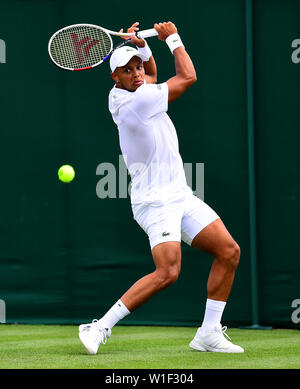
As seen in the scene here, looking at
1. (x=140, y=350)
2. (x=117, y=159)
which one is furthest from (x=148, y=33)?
(x=117, y=159)

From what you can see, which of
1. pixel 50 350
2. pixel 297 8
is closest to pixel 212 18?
pixel 297 8

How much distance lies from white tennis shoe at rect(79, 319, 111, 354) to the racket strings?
1.60 m

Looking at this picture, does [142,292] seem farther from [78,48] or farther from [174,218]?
[78,48]

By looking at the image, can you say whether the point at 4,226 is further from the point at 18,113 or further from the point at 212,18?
the point at 212,18

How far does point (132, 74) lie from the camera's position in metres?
5.20

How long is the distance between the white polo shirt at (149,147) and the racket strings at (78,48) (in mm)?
428

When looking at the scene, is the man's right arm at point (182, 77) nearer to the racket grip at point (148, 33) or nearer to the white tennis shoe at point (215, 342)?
the racket grip at point (148, 33)

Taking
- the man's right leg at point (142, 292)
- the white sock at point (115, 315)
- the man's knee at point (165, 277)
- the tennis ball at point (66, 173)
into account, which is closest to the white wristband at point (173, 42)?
the man's right leg at point (142, 292)

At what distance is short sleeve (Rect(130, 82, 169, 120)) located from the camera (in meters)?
5.03

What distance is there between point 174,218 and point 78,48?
4.12 ft

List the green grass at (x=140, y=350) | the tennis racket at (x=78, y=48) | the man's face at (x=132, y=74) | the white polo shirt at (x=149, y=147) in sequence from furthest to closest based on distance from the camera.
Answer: the tennis racket at (x=78, y=48) → the man's face at (x=132, y=74) → the white polo shirt at (x=149, y=147) → the green grass at (x=140, y=350)

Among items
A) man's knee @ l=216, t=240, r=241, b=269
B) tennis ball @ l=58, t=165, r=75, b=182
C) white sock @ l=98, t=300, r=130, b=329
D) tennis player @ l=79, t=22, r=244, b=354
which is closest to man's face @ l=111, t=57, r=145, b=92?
tennis player @ l=79, t=22, r=244, b=354

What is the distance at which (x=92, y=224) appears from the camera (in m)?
7.14

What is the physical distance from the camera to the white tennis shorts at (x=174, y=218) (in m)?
5.06
